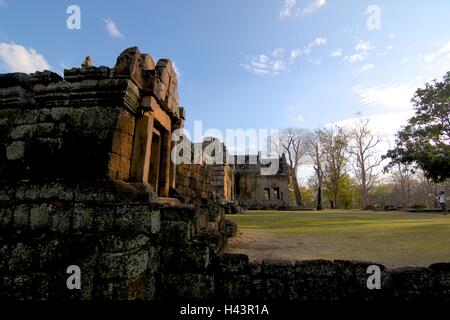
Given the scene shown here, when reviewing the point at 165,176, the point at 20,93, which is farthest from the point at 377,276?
the point at 20,93

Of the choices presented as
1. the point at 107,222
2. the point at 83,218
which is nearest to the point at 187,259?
the point at 107,222

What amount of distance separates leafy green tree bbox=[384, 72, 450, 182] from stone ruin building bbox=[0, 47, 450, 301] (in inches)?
739

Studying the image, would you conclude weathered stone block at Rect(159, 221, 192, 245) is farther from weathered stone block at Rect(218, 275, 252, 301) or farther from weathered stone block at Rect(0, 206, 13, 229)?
weathered stone block at Rect(0, 206, 13, 229)

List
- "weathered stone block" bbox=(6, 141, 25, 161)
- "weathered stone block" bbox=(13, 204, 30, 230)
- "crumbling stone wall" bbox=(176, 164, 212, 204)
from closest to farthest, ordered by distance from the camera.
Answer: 1. "weathered stone block" bbox=(13, 204, 30, 230)
2. "weathered stone block" bbox=(6, 141, 25, 161)
3. "crumbling stone wall" bbox=(176, 164, 212, 204)

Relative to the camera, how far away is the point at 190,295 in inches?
96.9

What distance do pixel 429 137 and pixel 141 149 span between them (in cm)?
2262

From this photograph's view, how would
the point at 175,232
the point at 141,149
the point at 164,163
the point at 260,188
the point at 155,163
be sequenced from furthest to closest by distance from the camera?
the point at 260,188 → the point at 164,163 → the point at 155,163 → the point at 141,149 → the point at 175,232

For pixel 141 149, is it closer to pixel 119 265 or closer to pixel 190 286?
pixel 119 265

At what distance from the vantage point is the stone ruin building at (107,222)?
2150 millimetres

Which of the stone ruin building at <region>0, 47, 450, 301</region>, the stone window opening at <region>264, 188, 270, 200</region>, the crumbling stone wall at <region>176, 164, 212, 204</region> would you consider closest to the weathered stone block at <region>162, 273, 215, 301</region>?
the stone ruin building at <region>0, 47, 450, 301</region>

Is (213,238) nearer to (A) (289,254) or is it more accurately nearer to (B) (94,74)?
(A) (289,254)

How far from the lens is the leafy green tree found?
16.7 metres

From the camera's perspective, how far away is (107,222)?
2.42m
